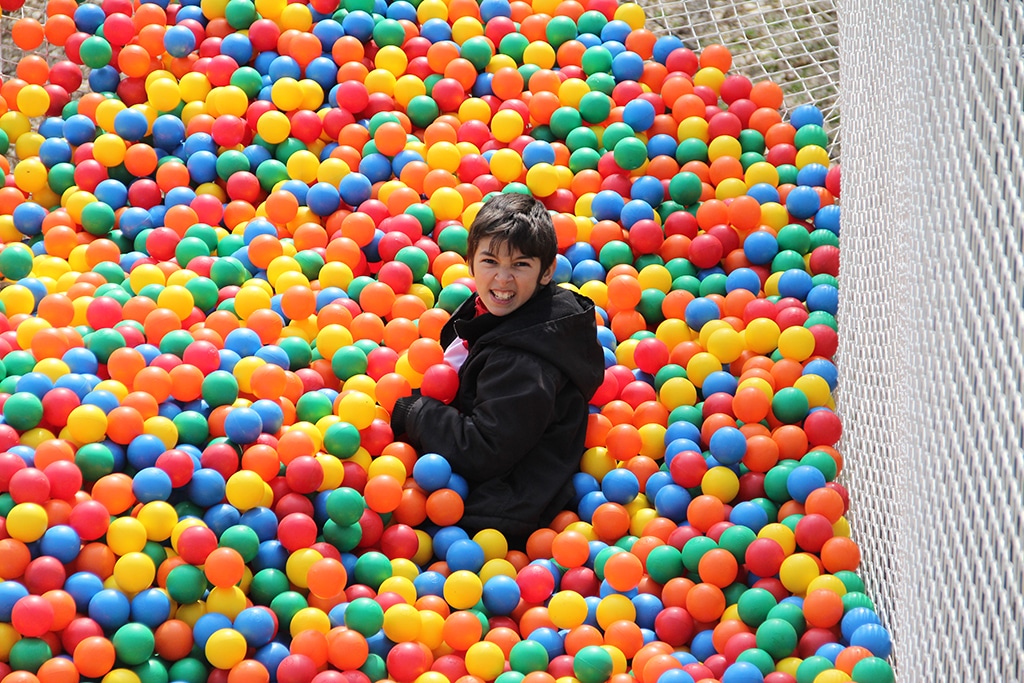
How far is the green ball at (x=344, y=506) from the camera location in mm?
2283

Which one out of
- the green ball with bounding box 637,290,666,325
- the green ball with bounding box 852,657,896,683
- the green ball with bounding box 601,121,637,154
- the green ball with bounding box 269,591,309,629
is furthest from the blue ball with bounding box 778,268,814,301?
the green ball with bounding box 269,591,309,629

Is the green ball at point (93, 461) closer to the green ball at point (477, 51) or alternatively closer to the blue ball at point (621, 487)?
the blue ball at point (621, 487)

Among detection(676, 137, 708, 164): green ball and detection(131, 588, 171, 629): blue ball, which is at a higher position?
detection(676, 137, 708, 164): green ball

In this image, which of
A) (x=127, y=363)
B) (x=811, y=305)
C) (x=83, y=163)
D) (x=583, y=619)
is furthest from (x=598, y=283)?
(x=83, y=163)

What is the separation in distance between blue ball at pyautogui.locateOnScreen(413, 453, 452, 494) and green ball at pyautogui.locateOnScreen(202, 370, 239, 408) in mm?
385

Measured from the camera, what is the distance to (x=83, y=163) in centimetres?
305

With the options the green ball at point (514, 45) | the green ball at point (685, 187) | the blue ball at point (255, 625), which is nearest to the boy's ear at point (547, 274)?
the green ball at point (685, 187)

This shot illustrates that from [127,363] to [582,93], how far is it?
1396 mm

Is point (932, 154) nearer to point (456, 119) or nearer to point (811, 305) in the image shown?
point (811, 305)

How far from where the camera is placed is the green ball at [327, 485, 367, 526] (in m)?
2.28

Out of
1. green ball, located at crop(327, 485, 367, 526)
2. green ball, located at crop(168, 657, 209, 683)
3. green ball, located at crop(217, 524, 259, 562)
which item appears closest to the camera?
green ball, located at crop(168, 657, 209, 683)

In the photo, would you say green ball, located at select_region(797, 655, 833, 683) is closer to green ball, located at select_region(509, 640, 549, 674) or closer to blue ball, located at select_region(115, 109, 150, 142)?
green ball, located at select_region(509, 640, 549, 674)

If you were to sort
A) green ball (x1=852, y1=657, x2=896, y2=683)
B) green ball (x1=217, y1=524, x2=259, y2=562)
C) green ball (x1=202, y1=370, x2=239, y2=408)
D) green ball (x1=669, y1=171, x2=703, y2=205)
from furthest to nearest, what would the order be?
green ball (x1=669, y1=171, x2=703, y2=205), green ball (x1=202, y1=370, x2=239, y2=408), green ball (x1=217, y1=524, x2=259, y2=562), green ball (x1=852, y1=657, x2=896, y2=683)

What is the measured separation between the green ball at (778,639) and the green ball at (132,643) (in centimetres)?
103
